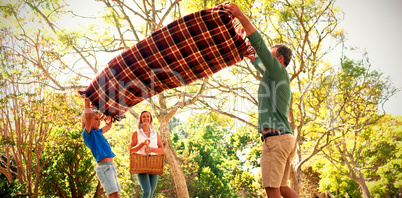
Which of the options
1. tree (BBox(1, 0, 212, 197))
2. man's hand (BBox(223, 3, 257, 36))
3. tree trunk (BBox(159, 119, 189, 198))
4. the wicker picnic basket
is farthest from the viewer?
tree trunk (BBox(159, 119, 189, 198))

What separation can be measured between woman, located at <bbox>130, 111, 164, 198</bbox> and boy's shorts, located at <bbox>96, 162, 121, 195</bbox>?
0.71 m

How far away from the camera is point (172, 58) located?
258 cm

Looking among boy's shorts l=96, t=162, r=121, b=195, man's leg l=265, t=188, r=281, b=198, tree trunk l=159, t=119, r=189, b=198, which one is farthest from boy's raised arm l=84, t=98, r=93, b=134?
tree trunk l=159, t=119, r=189, b=198

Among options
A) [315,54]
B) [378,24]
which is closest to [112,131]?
[315,54]

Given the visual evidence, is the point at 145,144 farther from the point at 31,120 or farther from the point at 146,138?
the point at 31,120

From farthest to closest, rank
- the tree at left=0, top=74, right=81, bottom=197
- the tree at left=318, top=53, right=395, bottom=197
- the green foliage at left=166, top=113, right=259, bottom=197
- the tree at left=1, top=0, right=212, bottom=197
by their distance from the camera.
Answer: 1. the green foliage at left=166, top=113, right=259, bottom=197
2. the tree at left=318, top=53, right=395, bottom=197
3. the tree at left=1, top=0, right=212, bottom=197
4. the tree at left=0, top=74, right=81, bottom=197

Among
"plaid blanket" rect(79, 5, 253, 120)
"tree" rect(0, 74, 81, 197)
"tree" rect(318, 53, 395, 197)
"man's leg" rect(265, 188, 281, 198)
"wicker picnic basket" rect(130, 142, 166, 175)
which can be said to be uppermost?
"tree" rect(318, 53, 395, 197)

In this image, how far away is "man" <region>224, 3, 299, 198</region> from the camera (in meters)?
2.14

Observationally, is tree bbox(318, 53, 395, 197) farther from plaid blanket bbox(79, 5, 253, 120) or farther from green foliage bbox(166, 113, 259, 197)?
green foliage bbox(166, 113, 259, 197)

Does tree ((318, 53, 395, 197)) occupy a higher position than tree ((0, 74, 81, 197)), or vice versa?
tree ((318, 53, 395, 197))

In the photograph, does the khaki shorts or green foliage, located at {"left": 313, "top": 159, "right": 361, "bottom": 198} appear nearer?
the khaki shorts

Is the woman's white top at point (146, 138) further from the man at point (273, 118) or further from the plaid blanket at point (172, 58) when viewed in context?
the man at point (273, 118)

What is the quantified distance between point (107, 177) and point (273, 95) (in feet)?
6.78

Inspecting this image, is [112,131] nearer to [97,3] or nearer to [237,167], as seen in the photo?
[237,167]
